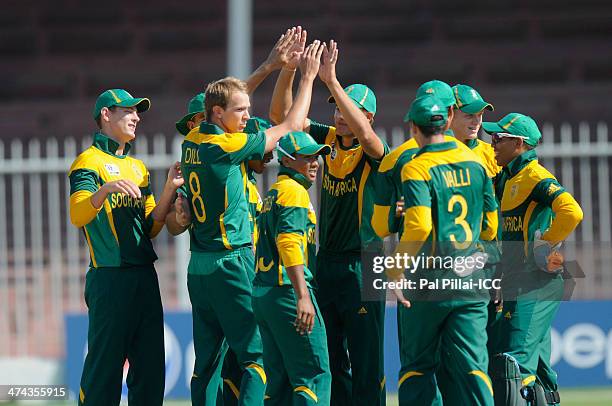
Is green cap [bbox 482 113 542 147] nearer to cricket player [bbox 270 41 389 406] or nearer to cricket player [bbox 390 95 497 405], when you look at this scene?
cricket player [bbox 270 41 389 406]

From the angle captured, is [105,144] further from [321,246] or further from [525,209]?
[525,209]

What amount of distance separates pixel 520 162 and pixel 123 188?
2.43m

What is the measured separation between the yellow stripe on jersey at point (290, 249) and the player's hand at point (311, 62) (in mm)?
1022

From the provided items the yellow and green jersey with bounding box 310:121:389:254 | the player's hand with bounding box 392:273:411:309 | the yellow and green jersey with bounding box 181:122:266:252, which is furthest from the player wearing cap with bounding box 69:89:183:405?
the player's hand with bounding box 392:273:411:309

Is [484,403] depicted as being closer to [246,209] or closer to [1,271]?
[246,209]

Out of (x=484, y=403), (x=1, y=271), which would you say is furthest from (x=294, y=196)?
(x=1, y=271)

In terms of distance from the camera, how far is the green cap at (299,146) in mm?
6348

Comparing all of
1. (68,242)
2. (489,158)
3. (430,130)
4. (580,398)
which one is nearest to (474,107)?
(489,158)

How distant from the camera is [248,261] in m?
6.75

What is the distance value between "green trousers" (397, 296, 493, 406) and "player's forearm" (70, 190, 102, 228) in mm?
1812

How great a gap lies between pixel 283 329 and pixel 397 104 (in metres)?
8.82

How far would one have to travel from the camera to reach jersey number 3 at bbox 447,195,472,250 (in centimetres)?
618

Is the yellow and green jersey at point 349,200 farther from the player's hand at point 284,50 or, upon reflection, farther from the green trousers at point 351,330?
the player's hand at point 284,50

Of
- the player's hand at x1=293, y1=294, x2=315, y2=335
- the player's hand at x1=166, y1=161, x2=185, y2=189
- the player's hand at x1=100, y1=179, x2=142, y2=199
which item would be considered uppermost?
the player's hand at x1=166, y1=161, x2=185, y2=189
